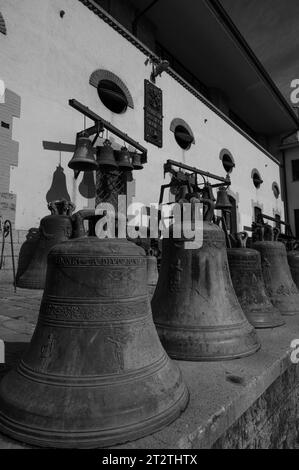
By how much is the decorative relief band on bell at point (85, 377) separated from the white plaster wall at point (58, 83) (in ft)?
16.1

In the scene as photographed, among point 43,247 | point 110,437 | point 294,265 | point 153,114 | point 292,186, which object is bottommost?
A: point 110,437

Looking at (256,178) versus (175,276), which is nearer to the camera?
(175,276)

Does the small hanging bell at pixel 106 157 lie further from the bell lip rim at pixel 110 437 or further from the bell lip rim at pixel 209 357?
the bell lip rim at pixel 110 437

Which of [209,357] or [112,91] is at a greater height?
[112,91]

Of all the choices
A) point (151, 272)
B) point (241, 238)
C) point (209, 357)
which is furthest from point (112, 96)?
point (209, 357)

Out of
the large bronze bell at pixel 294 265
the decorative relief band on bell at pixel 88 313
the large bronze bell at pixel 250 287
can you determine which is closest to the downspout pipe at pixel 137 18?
the large bronze bell at pixel 294 265

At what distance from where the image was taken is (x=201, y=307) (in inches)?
90.4

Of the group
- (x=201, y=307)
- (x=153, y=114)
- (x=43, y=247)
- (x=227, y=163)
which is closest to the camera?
(x=201, y=307)

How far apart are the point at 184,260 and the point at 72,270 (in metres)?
1.11

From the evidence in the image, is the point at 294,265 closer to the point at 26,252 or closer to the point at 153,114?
the point at 26,252

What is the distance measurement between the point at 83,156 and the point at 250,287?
4211 millimetres

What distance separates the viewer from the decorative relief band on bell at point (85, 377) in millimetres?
1362

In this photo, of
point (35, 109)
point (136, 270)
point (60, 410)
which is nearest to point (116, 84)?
point (35, 109)
